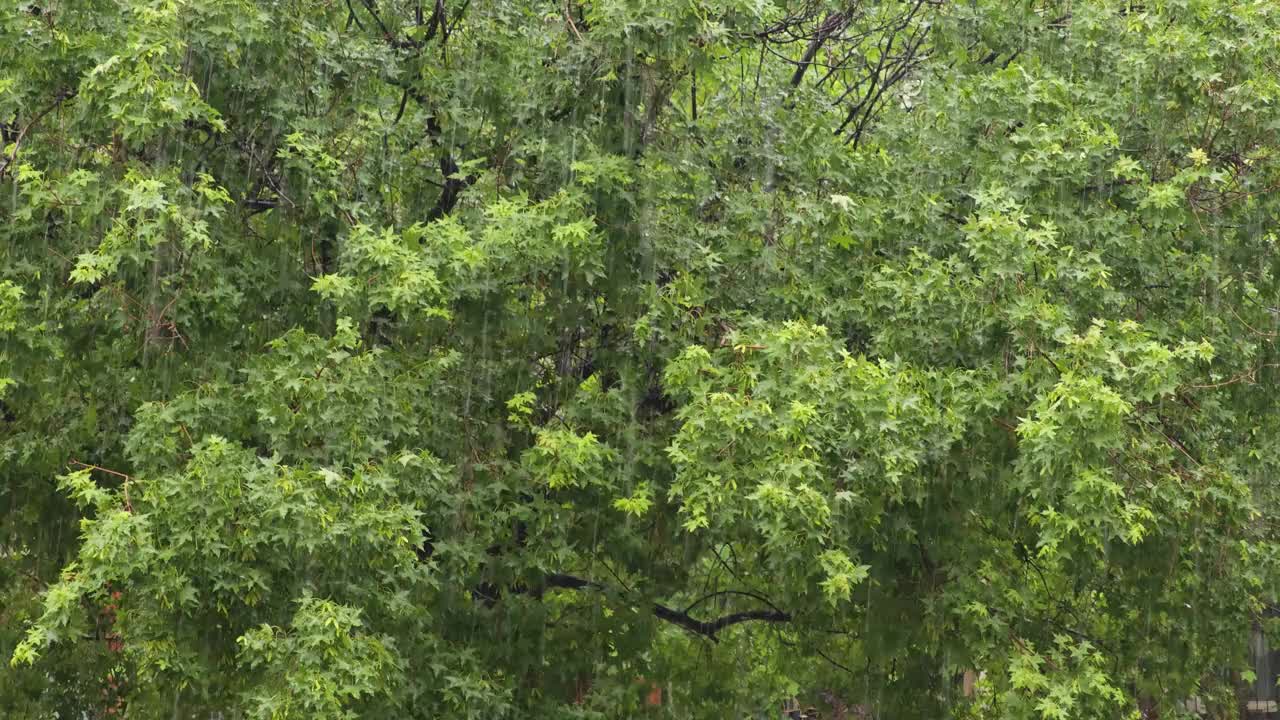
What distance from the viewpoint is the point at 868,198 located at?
44.0 feet

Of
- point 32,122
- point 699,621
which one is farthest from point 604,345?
point 32,122

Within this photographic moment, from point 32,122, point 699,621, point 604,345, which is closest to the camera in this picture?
point 32,122

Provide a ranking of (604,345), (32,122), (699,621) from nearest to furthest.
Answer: (32,122)
(604,345)
(699,621)

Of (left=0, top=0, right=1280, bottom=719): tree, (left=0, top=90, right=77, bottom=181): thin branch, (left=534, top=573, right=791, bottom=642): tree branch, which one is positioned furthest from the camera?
(left=534, top=573, right=791, bottom=642): tree branch

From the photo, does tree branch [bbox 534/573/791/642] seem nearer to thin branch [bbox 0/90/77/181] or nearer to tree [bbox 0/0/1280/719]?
tree [bbox 0/0/1280/719]

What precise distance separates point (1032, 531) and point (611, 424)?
3173 millimetres

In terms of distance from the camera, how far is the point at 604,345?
517 inches

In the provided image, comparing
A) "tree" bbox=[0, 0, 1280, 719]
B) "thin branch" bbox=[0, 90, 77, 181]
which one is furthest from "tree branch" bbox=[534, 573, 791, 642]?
"thin branch" bbox=[0, 90, 77, 181]

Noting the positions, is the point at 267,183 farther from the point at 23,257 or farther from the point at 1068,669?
the point at 1068,669

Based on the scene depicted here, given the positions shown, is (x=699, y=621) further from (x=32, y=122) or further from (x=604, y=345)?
(x=32, y=122)

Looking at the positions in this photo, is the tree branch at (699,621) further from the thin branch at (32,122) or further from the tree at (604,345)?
the thin branch at (32,122)

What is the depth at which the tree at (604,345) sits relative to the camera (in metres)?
10.7

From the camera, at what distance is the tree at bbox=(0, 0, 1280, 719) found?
10688mm

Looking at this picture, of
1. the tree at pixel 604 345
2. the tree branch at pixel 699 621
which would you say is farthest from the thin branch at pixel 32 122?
the tree branch at pixel 699 621
